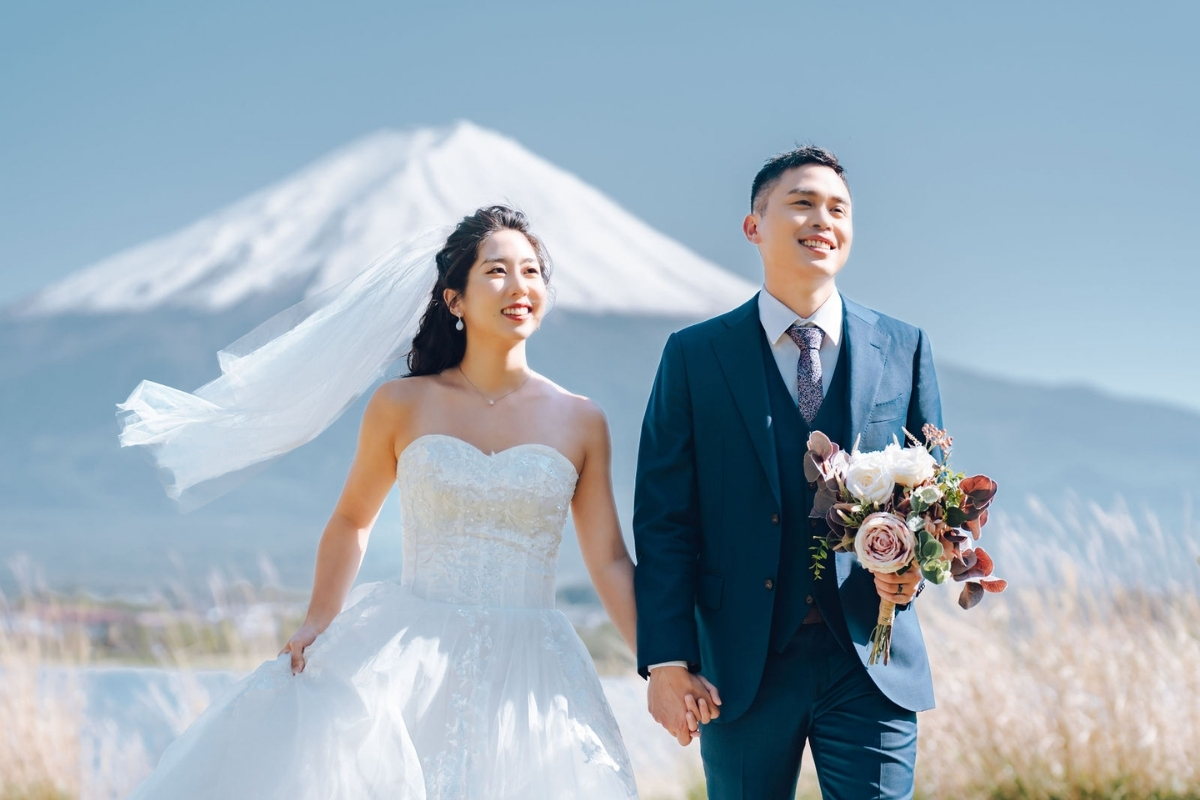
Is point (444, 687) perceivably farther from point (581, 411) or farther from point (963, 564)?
point (963, 564)

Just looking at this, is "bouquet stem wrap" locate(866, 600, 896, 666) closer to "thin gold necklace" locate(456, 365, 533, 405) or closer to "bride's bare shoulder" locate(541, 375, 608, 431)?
"bride's bare shoulder" locate(541, 375, 608, 431)

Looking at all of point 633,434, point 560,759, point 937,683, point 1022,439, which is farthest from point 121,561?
point 1022,439

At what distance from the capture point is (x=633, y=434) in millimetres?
31438

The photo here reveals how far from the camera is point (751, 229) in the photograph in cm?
324

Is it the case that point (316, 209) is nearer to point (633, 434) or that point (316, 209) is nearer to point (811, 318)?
point (633, 434)

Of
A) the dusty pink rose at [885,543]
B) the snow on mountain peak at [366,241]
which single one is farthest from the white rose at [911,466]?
the snow on mountain peak at [366,241]

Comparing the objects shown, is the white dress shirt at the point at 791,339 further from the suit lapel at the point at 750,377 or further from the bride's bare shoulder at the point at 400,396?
the bride's bare shoulder at the point at 400,396

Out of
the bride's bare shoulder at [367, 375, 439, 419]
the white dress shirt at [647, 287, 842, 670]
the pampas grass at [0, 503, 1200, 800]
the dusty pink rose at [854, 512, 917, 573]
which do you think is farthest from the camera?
the pampas grass at [0, 503, 1200, 800]

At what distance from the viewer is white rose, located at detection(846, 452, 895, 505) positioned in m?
2.67

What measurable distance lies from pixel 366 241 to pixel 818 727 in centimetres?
3429

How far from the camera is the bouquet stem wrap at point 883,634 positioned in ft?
9.14

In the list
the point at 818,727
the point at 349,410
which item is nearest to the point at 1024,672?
the point at 818,727

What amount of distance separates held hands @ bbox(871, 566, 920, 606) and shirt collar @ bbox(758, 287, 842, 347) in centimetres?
70

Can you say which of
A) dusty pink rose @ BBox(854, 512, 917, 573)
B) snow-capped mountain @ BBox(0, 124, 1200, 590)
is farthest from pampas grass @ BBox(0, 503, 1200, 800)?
snow-capped mountain @ BBox(0, 124, 1200, 590)
